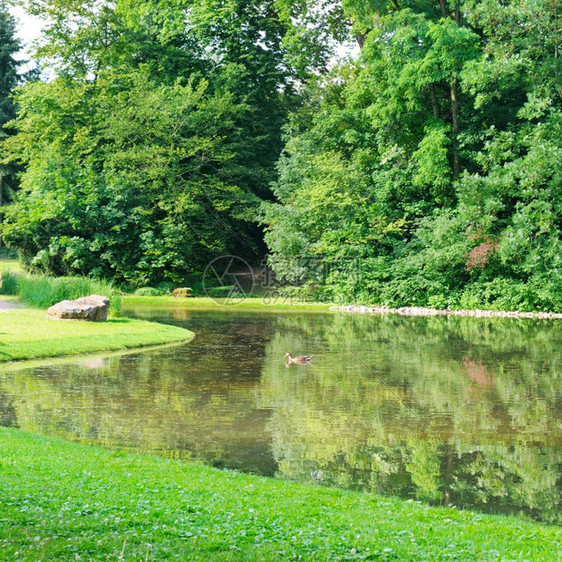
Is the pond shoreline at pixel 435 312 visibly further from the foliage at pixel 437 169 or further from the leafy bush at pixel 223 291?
the leafy bush at pixel 223 291

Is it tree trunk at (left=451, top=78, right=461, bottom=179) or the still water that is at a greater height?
tree trunk at (left=451, top=78, right=461, bottom=179)

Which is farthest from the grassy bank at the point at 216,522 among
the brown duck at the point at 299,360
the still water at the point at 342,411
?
the brown duck at the point at 299,360

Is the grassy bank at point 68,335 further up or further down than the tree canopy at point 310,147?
further down

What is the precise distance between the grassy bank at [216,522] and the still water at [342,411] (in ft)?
3.47

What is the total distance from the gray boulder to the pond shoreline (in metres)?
11.3

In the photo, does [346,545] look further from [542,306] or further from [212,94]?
[212,94]

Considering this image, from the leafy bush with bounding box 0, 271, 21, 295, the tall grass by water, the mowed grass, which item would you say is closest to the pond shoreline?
the tall grass by water

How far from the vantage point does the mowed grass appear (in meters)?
14.7

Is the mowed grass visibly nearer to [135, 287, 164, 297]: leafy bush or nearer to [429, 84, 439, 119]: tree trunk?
[135, 287, 164, 297]: leafy bush

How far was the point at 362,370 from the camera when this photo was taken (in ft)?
45.0

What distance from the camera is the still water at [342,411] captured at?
7.47 meters

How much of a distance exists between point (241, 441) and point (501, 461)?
3.13 metres

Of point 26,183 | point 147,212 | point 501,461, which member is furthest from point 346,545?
point 26,183

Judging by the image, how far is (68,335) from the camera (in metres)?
16.5
